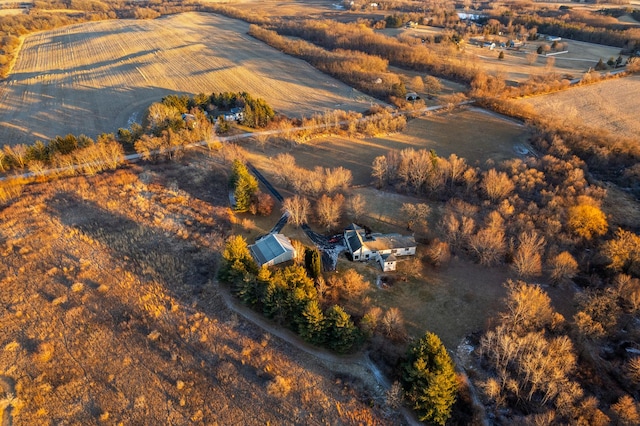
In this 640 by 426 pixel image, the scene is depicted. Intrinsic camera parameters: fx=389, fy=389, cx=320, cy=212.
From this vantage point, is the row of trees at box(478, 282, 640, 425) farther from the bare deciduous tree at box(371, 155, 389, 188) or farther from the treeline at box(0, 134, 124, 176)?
the treeline at box(0, 134, 124, 176)

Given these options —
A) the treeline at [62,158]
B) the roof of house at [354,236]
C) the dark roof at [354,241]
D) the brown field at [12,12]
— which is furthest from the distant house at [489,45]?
the brown field at [12,12]

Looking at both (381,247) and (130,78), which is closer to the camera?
(381,247)

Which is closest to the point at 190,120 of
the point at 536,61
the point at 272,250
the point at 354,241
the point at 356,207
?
the point at 356,207

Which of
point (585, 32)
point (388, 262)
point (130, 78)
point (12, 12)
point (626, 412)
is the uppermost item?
point (585, 32)

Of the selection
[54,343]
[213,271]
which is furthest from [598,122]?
[54,343]

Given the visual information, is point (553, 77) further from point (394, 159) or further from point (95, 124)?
point (95, 124)

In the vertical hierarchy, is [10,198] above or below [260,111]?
below

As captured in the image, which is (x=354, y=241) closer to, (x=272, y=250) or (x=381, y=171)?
(x=272, y=250)
